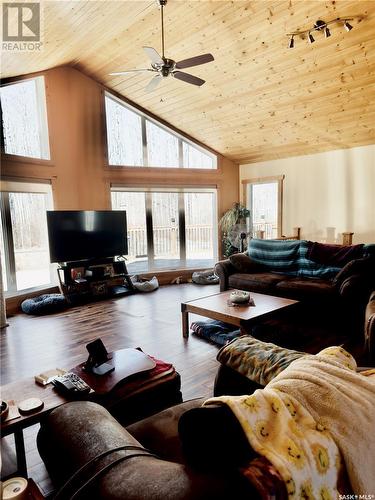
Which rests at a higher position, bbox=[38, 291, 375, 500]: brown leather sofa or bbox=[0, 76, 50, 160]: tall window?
bbox=[0, 76, 50, 160]: tall window

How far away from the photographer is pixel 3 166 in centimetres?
473

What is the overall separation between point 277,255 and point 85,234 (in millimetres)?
2996

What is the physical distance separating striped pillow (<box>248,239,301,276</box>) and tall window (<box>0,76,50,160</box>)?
360 centimetres

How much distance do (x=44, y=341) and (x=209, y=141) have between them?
484cm

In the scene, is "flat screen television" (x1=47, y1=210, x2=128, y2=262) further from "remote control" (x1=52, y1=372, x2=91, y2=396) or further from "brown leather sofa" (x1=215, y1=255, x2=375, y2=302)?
"remote control" (x1=52, y1=372, x2=91, y2=396)

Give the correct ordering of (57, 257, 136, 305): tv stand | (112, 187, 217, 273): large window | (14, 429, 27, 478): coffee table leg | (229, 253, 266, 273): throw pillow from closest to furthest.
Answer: (14, 429, 27, 478): coffee table leg, (229, 253, 266, 273): throw pillow, (57, 257, 136, 305): tv stand, (112, 187, 217, 273): large window

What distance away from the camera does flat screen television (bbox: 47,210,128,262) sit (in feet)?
16.7

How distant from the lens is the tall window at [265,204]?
6773mm

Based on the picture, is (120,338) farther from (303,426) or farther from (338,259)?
(303,426)

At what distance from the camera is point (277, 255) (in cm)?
482

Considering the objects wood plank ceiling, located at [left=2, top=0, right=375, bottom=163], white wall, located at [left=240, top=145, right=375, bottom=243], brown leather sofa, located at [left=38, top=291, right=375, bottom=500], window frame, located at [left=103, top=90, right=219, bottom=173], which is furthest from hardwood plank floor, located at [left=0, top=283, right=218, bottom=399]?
wood plank ceiling, located at [left=2, top=0, right=375, bottom=163]

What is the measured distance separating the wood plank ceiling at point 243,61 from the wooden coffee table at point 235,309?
295 cm

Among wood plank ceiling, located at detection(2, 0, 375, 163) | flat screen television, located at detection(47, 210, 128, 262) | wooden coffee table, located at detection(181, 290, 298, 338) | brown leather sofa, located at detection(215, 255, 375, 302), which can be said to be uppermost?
wood plank ceiling, located at detection(2, 0, 375, 163)

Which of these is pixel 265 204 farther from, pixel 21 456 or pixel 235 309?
pixel 21 456
